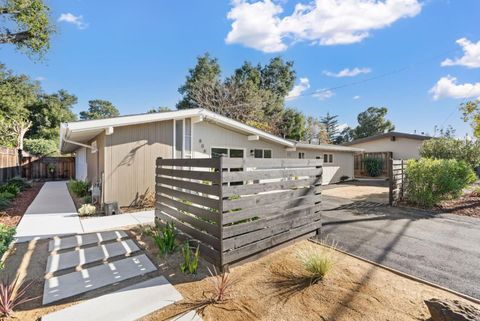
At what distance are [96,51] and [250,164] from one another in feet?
47.7

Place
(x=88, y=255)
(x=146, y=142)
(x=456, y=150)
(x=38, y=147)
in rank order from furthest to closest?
(x=38, y=147) → (x=456, y=150) → (x=146, y=142) → (x=88, y=255)

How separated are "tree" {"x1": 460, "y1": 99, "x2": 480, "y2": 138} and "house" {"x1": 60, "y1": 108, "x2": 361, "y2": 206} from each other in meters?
7.63

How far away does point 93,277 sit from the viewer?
320 centimetres

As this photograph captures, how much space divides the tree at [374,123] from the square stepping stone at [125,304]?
43.0 m

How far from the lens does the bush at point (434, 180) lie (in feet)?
25.6

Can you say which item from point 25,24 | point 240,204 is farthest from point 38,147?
point 240,204

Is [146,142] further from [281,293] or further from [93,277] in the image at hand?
[281,293]

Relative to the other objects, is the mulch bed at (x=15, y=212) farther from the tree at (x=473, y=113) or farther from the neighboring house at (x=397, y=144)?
the neighboring house at (x=397, y=144)

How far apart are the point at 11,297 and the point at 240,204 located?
2838mm

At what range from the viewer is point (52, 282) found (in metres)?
3.07

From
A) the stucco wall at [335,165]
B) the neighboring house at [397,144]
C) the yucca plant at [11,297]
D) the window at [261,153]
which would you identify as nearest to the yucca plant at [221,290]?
the yucca plant at [11,297]

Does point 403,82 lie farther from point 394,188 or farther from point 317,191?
point 317,191

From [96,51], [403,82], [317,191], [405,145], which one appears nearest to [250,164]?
[317,191]

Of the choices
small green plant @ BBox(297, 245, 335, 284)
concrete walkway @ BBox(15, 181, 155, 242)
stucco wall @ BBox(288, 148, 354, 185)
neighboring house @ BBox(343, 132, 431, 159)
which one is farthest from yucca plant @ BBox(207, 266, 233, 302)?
neighboring house @ BBox(343, 132, 431, 159)
